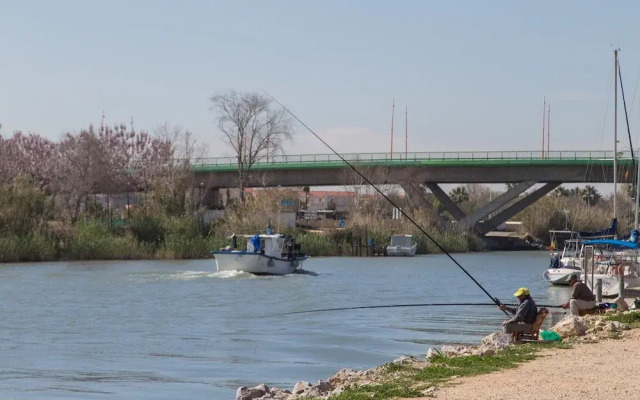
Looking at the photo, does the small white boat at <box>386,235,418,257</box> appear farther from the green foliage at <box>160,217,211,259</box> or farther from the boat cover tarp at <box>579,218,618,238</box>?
the boat cover tarp at <box>579,218,618,238</box>

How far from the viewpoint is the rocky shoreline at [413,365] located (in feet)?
61.9

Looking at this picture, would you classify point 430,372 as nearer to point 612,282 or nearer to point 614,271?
point 612,282

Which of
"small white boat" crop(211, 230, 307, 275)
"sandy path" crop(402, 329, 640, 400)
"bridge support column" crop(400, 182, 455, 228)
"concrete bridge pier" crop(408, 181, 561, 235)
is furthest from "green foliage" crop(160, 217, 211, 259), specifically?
"sandy path" crop(402, 329, 640, 400)

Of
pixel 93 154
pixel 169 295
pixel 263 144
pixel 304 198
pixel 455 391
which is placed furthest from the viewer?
pixel 304 198

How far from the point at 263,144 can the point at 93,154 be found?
1565 centimetres

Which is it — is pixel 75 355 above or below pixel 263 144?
below

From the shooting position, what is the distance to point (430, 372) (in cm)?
1906

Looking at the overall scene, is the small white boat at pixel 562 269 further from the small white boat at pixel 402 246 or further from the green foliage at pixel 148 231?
the small white boat at pixel 402 246

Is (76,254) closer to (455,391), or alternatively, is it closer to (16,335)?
(16,335)

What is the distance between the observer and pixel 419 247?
344 feet

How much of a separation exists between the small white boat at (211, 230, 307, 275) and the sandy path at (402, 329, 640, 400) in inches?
1622

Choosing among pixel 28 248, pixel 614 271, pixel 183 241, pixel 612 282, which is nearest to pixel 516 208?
pixel 183 241

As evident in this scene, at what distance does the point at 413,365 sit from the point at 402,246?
77.8m

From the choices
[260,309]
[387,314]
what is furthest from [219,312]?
[387,314]
